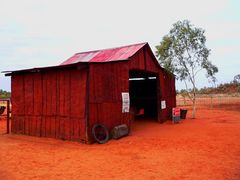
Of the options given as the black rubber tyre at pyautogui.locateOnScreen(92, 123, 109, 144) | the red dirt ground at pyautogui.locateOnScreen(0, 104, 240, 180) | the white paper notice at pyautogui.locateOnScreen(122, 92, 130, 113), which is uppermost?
the white paper notice at pyautogui.locateOnScreen(122, 92, 130, 113)

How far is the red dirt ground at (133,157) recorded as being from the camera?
7.73m

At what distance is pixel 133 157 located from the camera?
382 inches

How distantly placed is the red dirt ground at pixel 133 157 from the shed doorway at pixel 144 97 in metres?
7.01

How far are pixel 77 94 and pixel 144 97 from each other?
30.3 feet

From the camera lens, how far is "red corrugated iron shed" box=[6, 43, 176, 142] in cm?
1285

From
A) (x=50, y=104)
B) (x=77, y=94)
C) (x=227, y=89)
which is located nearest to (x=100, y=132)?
(x=77, y=94)

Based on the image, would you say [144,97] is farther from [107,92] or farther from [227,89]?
[227,89]

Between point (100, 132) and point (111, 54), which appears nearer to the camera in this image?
point (100, 132)

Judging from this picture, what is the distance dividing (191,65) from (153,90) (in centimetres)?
343

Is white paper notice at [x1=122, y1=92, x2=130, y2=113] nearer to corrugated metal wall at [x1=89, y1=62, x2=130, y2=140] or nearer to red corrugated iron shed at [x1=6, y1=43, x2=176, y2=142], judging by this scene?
red corrugated iron shed at [x1=6, y1=43, x2=176, y2=142]

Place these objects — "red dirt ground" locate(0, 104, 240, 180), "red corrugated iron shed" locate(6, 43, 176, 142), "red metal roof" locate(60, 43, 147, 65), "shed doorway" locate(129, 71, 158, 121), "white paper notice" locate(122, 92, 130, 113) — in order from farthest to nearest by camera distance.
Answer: "shed doorway" locate(129, 71, 158, 121) < "red metal roof" locate(60, 43, 147, 65) < "white paper notice" locate(122, 92, 130, 113) < "red corrugated iron shed" locate(6, 43, 176, 142) < "red dirt ground" locate(0, 104, 240, 180)

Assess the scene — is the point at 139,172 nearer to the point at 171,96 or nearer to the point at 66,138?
the point at 66,138

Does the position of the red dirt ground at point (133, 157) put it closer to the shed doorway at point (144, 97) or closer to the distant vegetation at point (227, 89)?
the shed doorway at point (144, 97)

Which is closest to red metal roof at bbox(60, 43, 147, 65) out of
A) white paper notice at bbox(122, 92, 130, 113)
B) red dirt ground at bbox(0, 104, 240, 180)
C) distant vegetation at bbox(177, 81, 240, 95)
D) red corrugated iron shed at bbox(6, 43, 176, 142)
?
red corrugated iron shed at bbox(6, 43, 176, 142)
